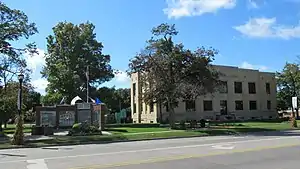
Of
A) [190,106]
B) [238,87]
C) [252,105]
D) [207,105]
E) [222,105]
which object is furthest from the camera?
[252,105]

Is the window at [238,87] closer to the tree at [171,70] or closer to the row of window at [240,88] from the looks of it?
the row of window at [240,88]

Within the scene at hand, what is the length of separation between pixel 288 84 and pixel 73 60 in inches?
1446

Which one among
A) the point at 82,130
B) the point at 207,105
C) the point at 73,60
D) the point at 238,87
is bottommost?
the point at 82,130

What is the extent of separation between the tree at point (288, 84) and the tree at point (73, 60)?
29.5 metres

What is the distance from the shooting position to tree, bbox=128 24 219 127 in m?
35.8

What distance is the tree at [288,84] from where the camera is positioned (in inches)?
2562

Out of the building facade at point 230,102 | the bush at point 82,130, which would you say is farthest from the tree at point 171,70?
the building facade at point 230,102

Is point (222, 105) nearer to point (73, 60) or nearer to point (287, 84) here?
point (287, 84)

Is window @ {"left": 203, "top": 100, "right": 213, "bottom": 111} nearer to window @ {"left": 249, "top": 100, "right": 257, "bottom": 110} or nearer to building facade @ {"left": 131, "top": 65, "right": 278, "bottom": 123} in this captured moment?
building facade @ {"left": 131, "top": 65, "right": 278, "bottom": 123}

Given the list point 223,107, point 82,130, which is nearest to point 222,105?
point 223,107

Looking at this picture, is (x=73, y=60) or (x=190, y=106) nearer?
(x=190, y=106)

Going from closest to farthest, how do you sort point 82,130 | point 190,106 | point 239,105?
point 82,130, point 190,106, point 239,105

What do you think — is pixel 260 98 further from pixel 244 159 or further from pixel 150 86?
pixel 244 159

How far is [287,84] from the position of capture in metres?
68.3
